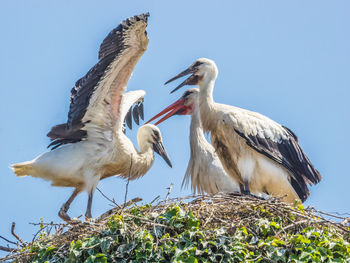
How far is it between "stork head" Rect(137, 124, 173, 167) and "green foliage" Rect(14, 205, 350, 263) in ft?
11.3

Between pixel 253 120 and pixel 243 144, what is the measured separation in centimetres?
35

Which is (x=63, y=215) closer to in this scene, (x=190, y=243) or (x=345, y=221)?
(x=190, y=243)

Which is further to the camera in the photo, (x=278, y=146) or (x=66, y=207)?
(x=66, y=207)

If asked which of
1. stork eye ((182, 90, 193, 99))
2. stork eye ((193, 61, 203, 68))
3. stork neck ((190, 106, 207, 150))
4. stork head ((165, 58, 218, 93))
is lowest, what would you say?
stork neck ((190, 106, 207, 150))

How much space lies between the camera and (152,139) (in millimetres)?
10047

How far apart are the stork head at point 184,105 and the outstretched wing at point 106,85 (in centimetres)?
184

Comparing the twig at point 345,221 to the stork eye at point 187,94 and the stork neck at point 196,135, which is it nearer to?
the stork neck at point 196,135

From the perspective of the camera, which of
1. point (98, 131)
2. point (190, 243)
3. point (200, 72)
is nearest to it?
point (190, 243)

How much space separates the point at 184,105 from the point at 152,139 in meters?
1.22

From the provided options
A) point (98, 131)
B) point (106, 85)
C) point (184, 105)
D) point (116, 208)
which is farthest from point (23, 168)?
point (184, 105)

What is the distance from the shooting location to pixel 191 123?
10.8 metres

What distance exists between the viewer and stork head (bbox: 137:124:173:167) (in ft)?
32.8

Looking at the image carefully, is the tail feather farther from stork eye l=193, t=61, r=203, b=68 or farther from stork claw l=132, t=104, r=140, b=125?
stork claw l=132, t=104, r=140, b=125

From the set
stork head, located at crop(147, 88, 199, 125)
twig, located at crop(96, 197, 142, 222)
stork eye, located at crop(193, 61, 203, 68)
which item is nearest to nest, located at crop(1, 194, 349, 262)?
twig, located at crop(96, 197, 142, 222)
